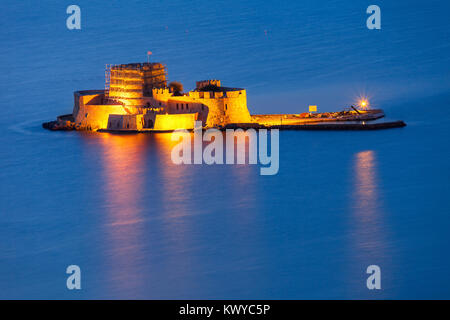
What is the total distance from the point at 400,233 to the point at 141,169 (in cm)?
1329

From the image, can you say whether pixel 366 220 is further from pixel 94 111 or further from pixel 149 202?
pixel 94 111

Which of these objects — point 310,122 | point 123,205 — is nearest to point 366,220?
point 123,205

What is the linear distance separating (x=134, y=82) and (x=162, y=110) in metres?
2.30

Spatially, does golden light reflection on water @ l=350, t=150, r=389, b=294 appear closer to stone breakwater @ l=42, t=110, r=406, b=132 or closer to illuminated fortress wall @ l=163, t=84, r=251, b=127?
stone breakwater @ l=42, t=110, r=406, b=132

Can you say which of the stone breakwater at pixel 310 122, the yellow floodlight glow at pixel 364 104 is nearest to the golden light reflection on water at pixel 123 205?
the stone breakwater at pixel 310 122

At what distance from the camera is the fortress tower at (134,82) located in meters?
59.4

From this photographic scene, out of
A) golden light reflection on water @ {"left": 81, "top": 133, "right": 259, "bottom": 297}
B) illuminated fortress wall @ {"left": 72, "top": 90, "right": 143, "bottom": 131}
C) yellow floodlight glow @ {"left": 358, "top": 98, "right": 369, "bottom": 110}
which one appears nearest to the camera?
golden light reflection on water @ {"left": 81, "top": 133, "right": 259, "bottom": 297}

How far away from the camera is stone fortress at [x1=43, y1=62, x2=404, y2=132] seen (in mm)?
57938

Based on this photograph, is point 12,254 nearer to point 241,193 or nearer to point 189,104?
point 241,193

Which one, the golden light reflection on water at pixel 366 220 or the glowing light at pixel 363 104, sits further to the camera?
the glowing light at pixel 363 104

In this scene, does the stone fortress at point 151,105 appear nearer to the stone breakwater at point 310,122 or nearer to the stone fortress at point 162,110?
the stone fortress at point 162,110

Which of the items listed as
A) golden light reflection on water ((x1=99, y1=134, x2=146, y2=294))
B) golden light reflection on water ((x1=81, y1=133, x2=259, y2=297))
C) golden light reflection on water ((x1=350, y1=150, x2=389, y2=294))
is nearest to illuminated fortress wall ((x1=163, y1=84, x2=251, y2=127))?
golden light reflection on water ((x1=81, y1=133, x2=259, y2=297))

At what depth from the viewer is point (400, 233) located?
4288 centimetres

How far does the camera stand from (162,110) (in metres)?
58.2
